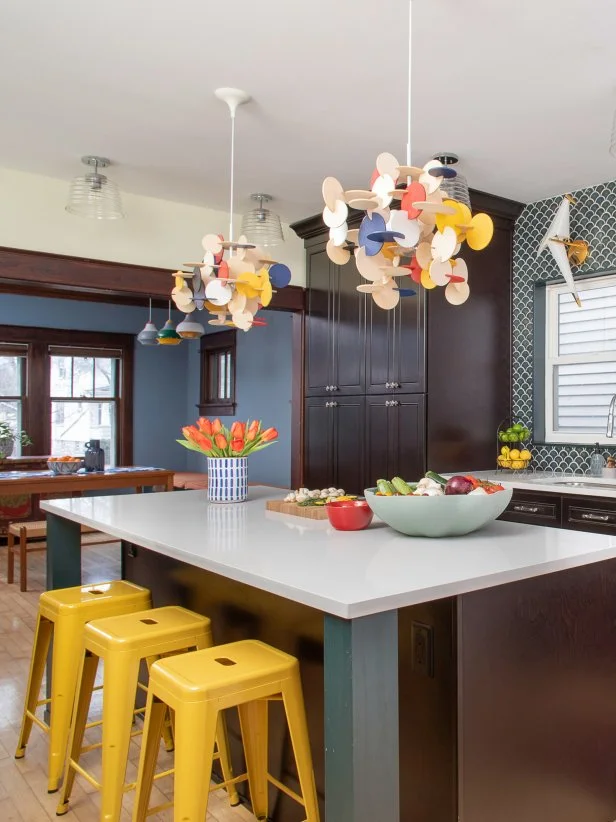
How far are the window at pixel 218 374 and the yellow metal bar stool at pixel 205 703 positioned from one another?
5922 mm

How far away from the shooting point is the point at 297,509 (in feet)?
8.57

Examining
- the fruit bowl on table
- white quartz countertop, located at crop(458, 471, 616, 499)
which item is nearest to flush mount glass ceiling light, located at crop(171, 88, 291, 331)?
white quartz countertop, located at crop(458, 471, 616, 499)

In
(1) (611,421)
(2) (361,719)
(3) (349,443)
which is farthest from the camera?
(3) (349,443)

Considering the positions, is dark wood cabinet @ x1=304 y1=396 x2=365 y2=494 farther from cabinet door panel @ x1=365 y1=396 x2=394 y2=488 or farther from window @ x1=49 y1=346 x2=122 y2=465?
window @ x1=49 y1=346 x2=122 y2=465

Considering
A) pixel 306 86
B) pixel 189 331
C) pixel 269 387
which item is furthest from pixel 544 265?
pixel 269 387

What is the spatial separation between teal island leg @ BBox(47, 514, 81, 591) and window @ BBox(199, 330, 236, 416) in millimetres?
4783

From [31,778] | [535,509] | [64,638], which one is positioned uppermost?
[535,509]

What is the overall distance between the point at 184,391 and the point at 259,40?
20.7ft

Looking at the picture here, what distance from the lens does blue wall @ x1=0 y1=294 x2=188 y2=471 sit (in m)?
7.96

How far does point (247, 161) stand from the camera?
3.91 metres

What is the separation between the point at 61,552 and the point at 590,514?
249cm

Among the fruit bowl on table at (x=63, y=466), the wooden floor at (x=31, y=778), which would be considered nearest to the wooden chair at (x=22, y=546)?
the fruit bowl on table at (x=63, y=466)

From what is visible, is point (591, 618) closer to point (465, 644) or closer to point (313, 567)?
point (465, 644)

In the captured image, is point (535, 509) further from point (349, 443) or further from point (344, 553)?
point (344, 553)
